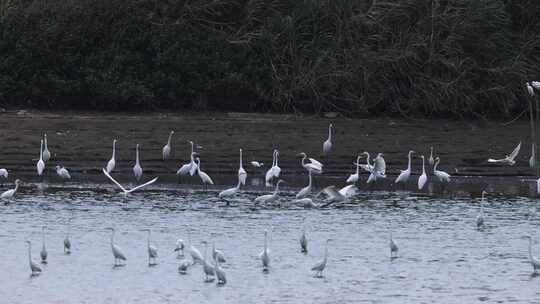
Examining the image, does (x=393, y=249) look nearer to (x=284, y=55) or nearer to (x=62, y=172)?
(x=62, y=172)

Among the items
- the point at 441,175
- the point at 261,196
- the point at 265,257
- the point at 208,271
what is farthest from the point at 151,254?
the point at 441,175

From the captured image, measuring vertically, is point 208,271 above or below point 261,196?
below

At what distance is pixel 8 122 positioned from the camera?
33.6 m

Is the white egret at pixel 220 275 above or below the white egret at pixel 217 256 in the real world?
below

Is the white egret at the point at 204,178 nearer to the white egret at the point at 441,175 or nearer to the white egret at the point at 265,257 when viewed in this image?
the white egret at the point at 441,175

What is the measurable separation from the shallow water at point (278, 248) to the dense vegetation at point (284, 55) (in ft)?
23.9

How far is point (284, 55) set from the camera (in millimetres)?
37375

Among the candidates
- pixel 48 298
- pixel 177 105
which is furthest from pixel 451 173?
pixel 48 298

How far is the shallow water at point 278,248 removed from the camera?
18719mm

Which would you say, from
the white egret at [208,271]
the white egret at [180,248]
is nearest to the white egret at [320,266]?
the white egret at [208,271]

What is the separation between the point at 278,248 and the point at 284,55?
15.5 meters

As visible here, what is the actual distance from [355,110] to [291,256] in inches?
614

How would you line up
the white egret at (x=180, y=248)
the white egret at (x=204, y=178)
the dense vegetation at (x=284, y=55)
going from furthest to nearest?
the dense vegetation at (x=284, y=55) < the white egret at (x=204, y=178) < the white egret at (x=180, y=248)

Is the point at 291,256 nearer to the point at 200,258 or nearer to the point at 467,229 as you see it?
the point at 200,258
